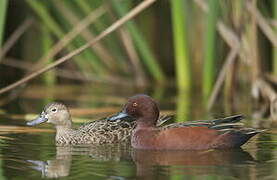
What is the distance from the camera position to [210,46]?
1121 cm

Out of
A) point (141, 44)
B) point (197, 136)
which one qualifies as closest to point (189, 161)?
point (197, 136)

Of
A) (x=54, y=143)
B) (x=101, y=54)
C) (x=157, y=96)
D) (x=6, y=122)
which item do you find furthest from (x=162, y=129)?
(x=101, y=54)

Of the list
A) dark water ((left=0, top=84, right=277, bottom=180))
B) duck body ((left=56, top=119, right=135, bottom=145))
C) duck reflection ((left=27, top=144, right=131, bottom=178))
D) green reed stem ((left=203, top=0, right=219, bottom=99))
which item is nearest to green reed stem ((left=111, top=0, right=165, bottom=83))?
green reed stem ((left=203, top=0, right=219, bottom=99))

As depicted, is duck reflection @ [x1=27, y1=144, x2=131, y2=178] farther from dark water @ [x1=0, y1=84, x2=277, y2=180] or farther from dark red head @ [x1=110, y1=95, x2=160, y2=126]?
dark red head @ [x1=110, y1=95, x2=160, y2=126]

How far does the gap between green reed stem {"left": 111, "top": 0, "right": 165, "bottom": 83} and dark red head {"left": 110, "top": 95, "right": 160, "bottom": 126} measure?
2.88 m

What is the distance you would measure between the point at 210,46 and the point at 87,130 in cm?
273

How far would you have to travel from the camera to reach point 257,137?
29.9 feet

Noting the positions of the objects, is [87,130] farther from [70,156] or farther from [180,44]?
[180,44]

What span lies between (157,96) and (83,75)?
6.09ft

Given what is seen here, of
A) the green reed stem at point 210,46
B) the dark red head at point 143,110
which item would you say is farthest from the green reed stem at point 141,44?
the dark red head at point 143,110

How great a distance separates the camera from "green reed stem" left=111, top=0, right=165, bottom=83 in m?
11.6

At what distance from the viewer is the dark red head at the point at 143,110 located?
8.73 m

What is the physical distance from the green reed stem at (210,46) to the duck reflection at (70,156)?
102 inches

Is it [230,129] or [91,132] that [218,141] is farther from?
[91,132]
